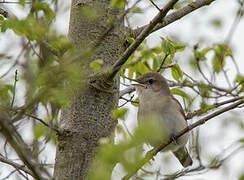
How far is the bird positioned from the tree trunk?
1.34 meters

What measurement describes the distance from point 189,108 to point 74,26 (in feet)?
5.48

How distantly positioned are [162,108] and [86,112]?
1918 mm

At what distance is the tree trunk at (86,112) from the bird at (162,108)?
134 cm

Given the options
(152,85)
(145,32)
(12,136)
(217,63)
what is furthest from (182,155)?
(12,136)

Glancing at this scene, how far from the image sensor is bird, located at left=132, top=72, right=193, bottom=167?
5.20m

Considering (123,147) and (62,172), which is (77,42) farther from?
(123,147)

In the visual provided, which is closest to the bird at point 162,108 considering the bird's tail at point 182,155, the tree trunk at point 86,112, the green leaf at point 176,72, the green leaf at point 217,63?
the bird's tail at point 182,155

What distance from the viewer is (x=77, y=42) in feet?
13.0

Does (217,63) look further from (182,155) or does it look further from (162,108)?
(182,155)

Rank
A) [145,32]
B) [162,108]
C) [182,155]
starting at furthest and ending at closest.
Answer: [182,155] < [162,108] < [145,32]

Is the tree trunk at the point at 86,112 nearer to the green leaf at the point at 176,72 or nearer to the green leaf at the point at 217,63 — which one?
the green leaf at the point at 176,72

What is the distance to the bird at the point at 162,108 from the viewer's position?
17.1 ft

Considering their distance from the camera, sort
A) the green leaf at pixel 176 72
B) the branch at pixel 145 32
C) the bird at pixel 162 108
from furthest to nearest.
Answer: the bird at pixel 162 108 → the green leaf at pixel 176 72 → the branch at pixel 145 32

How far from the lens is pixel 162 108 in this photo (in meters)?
5.36
